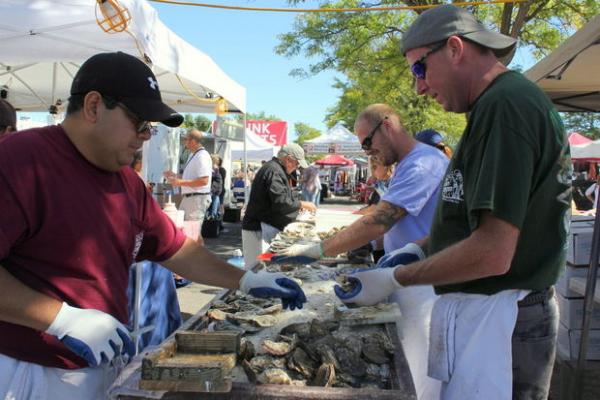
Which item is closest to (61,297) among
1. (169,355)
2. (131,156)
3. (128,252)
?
(128,252)

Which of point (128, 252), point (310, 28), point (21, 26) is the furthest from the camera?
point (310, 28)

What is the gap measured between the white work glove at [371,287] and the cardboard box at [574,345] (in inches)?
103

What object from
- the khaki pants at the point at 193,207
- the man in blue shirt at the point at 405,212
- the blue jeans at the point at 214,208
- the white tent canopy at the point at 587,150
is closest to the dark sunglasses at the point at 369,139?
the man in blue shirt at the point at 405,212

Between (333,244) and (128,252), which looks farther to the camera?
(333,244)

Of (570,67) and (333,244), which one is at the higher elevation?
(570,67)

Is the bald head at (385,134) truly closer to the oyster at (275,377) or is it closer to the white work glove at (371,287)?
the white work glove at (371,287)

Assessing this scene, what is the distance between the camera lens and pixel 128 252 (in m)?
1.73

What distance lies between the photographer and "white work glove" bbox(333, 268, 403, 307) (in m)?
1.95

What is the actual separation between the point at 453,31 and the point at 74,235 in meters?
1.47

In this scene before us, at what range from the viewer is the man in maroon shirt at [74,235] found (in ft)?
4.57

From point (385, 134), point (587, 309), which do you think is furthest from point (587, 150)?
point (385, 134)

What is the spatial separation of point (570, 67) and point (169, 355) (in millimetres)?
3583

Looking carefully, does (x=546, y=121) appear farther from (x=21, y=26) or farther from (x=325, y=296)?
(x=21, y=26)

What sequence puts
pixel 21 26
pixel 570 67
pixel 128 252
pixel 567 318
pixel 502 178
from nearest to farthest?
pixel 502 178
pixel 128 252
pixel 570 67
pixel 567 318
pixel 21 26
